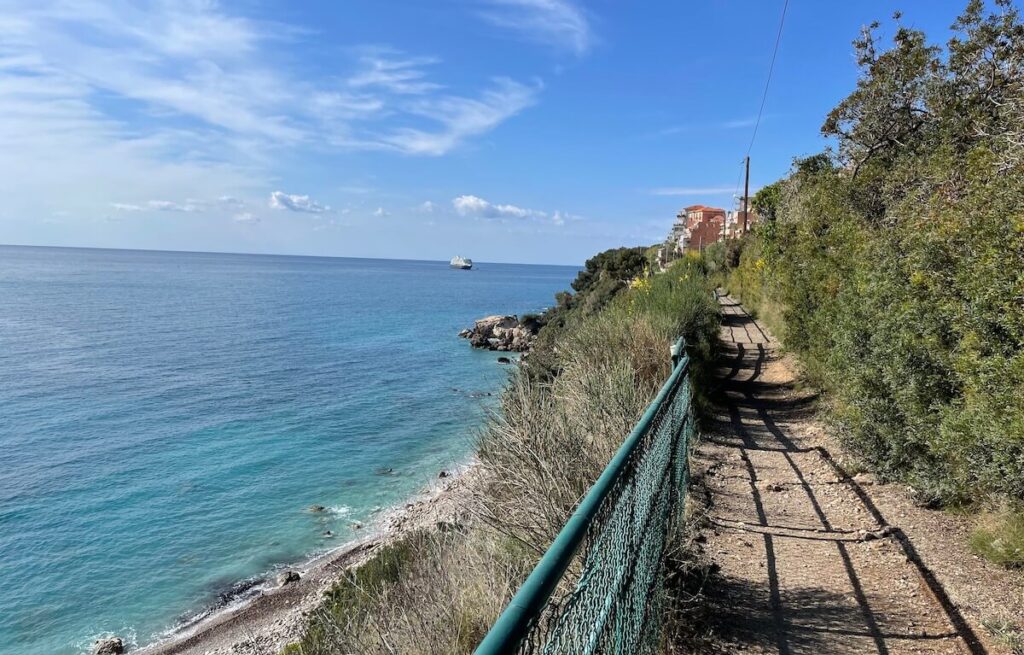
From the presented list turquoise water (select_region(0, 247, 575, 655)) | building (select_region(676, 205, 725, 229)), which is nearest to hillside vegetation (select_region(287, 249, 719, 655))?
turquoise water (select_region(0, 247, 575, 655))

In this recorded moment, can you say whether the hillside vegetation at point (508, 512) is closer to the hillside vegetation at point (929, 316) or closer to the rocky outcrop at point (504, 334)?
the hillside vegetation at point (929, 316)

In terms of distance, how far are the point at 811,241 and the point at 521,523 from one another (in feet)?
32.3

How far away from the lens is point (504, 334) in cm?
5381

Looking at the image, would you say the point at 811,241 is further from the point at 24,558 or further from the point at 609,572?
the point at 24,558

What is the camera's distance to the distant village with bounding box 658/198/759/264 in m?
55.7

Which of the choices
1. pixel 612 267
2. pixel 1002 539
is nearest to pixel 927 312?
pixel 1002 539

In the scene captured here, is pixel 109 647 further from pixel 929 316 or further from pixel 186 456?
pixel 929 316

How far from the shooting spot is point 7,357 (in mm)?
40188

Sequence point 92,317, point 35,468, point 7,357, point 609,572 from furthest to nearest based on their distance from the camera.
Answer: point 92,317 → point 7,357 → point 35,468 → point 609,572

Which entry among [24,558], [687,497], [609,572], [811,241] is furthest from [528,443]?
[24,558]

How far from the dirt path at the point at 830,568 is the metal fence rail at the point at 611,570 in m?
0.85

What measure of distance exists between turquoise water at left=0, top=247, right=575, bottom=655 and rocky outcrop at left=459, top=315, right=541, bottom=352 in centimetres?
234

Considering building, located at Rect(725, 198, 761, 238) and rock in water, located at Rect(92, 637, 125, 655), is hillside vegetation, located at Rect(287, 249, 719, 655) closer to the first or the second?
rock in water, located at Rect(92, 637, 125, 655)

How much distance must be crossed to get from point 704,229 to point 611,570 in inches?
3218
